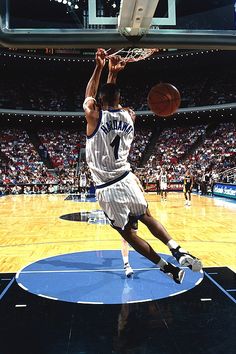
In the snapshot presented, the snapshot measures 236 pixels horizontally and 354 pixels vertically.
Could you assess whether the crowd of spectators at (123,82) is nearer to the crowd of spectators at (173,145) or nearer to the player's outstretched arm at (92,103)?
the crowd of spectators at (173,145)

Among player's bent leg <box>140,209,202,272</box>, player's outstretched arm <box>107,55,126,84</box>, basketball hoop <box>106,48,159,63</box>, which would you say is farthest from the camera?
basketball hoop <box>106,48,159,63</box>

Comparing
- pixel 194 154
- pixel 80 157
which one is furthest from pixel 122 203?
pixel 80 157

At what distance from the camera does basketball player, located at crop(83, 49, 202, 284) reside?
302 cm

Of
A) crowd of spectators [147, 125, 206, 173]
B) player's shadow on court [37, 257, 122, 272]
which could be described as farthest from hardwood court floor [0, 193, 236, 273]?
crowd of spectators [147, 125, 206, 173]

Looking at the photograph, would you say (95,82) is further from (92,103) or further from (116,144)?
(116,144)

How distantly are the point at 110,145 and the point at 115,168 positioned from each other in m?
0.20

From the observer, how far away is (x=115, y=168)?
3.12 m

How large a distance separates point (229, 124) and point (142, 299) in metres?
27.8

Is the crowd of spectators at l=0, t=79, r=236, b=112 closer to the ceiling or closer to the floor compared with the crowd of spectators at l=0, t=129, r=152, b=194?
closer to the ceiling

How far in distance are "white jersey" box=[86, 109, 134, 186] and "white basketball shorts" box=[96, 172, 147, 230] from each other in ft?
0.33

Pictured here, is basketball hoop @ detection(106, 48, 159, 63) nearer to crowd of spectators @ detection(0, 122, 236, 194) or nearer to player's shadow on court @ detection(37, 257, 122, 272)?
player's shadow on court @ detection(37, 257, 122, 272)

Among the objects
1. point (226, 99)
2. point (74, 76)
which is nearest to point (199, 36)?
point (226, 99)

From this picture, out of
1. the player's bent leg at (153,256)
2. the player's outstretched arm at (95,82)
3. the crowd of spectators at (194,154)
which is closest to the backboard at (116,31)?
the player's outstretched arm at (95,82)

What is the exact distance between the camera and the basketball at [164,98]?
4.18 m
